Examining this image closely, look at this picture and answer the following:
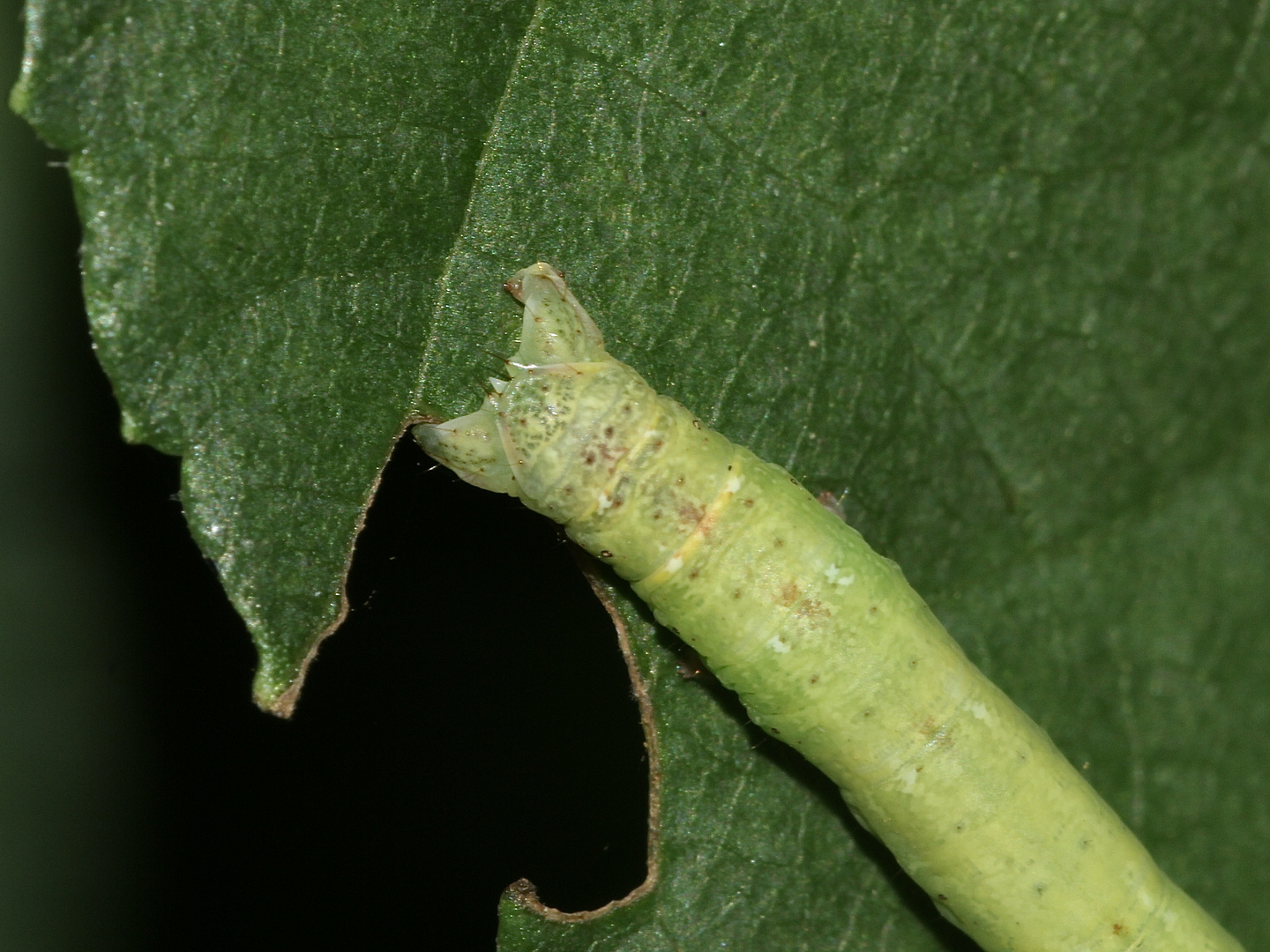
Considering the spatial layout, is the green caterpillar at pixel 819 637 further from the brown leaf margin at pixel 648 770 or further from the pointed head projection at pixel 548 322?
the brown leaf margin at pixel 648 770

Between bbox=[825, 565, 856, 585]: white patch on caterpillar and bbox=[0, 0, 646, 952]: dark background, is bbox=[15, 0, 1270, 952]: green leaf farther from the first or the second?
bbox=[0, 0, 646, 952]: dark background

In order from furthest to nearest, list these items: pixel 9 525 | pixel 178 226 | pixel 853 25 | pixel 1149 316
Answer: pixel 9 525 → pixel 1149 316 → pixel 853 25 → pixel 178 226

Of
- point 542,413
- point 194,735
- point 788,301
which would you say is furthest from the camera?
point 194,735

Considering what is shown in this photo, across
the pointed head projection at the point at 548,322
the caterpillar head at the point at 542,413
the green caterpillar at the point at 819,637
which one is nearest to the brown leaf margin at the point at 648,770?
the green caterpillar at the point at 819,637

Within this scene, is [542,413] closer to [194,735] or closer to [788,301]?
[788,301]

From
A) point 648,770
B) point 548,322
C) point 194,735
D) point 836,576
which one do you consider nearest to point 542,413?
point 548,322

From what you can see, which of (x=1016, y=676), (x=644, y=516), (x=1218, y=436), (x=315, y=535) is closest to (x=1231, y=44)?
(x=1218, y=436)

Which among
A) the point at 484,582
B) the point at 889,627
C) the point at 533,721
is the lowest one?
the point at 533,721

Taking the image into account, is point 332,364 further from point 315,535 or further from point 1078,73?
point 1078,73
